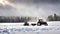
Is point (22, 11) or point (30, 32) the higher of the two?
point (22, 11)

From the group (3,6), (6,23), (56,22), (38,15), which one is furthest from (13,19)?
(56,22)

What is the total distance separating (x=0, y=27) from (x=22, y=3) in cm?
56

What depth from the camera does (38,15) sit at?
2.38m

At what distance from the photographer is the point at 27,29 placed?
7.44ft

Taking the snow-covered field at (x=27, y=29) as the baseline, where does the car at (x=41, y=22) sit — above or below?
above

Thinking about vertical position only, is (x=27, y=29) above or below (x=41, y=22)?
below

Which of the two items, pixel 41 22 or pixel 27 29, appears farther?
pixel 41 22

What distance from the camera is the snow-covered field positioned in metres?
2.24

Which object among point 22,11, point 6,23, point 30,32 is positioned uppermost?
point 22,11

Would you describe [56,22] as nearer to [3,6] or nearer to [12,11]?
[12,11]

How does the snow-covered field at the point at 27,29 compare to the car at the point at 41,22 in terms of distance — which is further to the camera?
the car at the point at 41,22

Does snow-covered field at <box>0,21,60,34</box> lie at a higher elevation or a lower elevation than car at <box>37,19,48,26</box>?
lower

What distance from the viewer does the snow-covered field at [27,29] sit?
2.24 meters

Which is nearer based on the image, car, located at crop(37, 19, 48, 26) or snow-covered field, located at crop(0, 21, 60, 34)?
snow-covered field, located at crop(0, 21, 60, 34)
